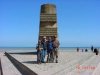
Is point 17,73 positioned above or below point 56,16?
below

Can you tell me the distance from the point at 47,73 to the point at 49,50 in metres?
6.33

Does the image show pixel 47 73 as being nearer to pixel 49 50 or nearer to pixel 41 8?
pixel 49 50

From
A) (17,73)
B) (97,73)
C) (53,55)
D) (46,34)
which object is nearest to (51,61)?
(53,55)

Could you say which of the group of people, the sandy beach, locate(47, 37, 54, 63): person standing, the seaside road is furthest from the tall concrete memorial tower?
the group of people

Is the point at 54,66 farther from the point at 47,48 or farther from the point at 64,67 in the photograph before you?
the point at 47,48

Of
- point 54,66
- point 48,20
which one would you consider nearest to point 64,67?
point 54,66

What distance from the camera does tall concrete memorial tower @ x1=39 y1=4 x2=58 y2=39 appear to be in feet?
104

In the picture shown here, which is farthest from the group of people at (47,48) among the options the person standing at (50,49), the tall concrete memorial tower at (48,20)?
the tall concrete memorial tower at (48,20)

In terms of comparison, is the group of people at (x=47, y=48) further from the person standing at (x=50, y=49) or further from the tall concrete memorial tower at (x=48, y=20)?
the tall concrete memorial tower at (x=48, y=20)

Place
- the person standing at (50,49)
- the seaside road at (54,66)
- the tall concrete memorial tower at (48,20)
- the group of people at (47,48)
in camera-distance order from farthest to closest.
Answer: the tall concrete memorial tower at (48,20), the person standing at (50,49), the group of people at (47,48), the seaside road at (54,66)

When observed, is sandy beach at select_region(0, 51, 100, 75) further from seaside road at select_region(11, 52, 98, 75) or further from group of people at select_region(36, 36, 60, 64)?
group of people at select_region(36, 36, 60, 64)

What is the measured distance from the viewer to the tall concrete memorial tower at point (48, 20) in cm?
3162

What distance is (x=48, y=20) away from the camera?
31.9 m

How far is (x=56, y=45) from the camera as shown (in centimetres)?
1914
